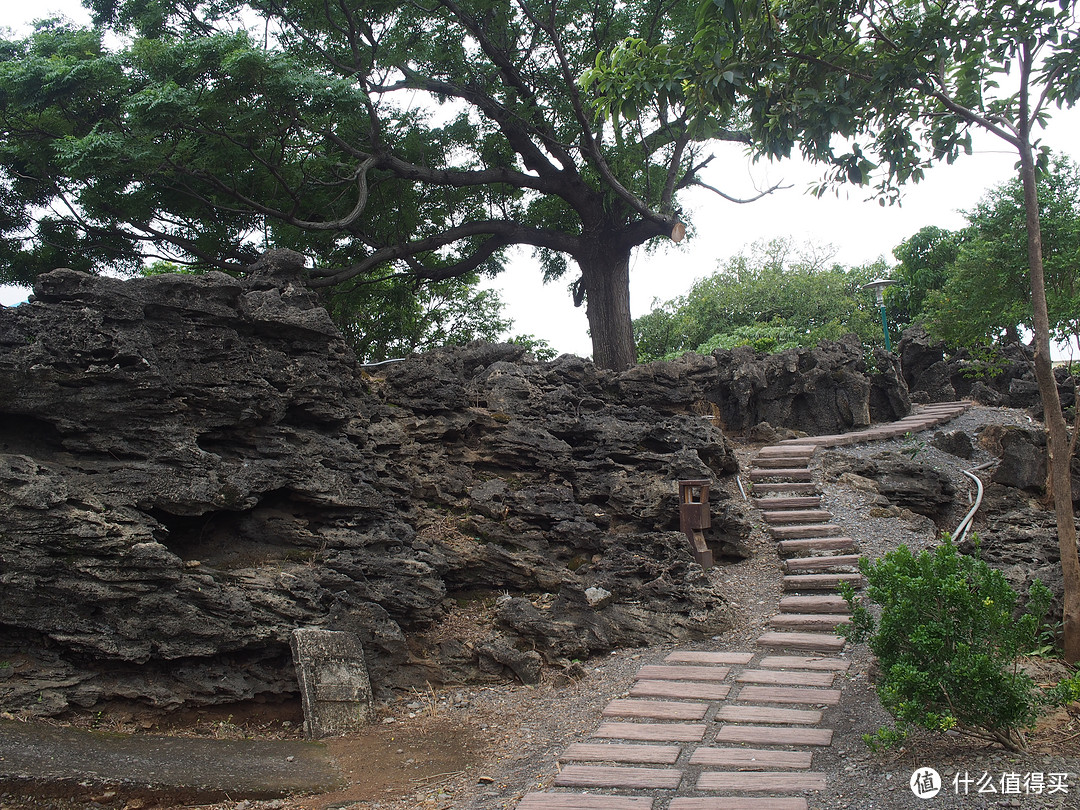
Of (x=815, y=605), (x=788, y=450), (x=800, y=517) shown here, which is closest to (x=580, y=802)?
(x=815, y=605)

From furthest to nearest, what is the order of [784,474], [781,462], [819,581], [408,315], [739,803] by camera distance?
[408,315] → [781,462] → [784,474] → [819,581] → [739,803]

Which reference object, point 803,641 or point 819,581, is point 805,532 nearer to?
point 819,581

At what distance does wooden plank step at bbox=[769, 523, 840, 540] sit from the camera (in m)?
9.57

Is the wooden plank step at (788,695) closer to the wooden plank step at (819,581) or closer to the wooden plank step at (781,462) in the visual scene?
the wooden plank step at (819,581)

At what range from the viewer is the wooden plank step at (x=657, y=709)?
18.2ft

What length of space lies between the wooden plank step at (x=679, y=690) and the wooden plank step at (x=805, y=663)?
661mm

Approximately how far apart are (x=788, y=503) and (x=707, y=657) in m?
4.31

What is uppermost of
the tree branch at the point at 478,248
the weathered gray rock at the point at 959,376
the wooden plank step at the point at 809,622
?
the tree branch at the point at 478,248

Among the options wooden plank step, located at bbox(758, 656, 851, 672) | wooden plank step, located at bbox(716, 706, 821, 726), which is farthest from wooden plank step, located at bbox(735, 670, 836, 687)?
wooden plank step, located at bbox(716, 706, 821, 726)

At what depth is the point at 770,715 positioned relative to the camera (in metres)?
5.38

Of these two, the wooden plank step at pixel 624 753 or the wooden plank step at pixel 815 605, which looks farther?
the wooden plank step at pixel 815 605

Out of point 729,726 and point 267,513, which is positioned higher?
point 267,513

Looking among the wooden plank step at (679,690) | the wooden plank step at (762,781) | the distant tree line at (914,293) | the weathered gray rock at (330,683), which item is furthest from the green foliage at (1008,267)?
the weathered gray rock at (330,683)

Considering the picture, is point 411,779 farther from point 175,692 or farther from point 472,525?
point 472,525
